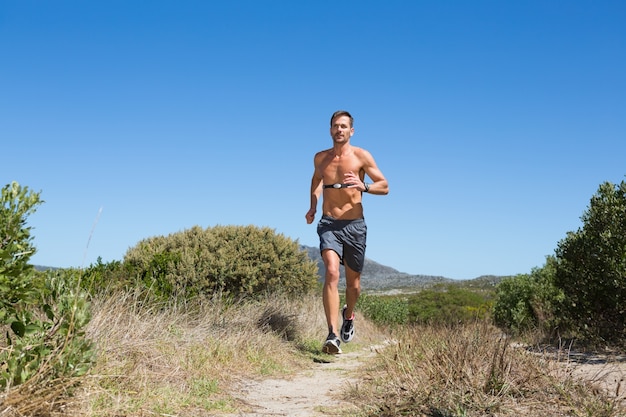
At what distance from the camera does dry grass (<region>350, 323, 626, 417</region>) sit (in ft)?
11.9

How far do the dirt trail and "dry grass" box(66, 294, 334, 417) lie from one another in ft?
0.66

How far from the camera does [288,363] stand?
6777 millimetres

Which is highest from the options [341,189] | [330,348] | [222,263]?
[341,189]

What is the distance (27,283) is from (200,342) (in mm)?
2621

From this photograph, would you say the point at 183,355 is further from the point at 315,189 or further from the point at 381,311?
the point at 381,311

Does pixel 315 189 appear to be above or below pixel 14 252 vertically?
above

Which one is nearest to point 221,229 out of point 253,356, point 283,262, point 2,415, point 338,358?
point 283,262

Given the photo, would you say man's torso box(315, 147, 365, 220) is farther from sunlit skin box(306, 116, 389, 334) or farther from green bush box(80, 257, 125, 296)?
green bush box(80, 257, 125, 296)

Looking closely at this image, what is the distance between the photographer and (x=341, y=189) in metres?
7.44

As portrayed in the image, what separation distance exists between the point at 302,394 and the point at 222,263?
14.2 ft

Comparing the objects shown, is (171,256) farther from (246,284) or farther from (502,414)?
(502,414)

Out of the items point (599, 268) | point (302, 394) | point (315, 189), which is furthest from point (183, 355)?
point (599, 268)

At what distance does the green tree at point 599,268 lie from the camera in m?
7.94

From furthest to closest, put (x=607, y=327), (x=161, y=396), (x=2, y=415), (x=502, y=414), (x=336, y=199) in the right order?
(x=607, y=327) → (x=336, y=199) → (x=161, y=396) → (x=502, y=414) → (x=2, y=415)
